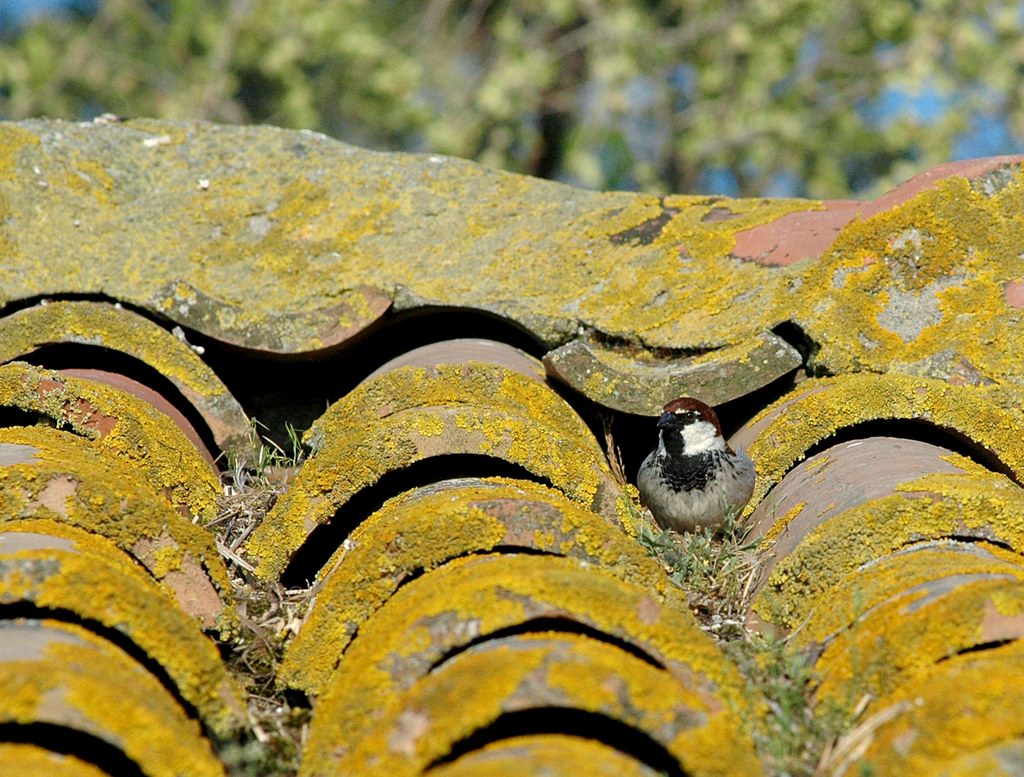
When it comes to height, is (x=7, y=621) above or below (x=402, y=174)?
below

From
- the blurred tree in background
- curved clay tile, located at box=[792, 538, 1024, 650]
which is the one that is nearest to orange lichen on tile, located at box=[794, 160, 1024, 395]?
curved clay tile, located at box=[792, 538, 1024, 650]

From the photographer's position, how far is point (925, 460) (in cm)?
276

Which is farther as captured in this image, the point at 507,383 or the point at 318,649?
the point at 507,383

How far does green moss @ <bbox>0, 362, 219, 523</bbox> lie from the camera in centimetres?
282

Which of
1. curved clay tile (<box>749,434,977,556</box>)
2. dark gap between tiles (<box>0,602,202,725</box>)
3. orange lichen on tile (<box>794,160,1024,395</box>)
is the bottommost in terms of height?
dark gap between tiles (<box>0,602,202,725</box>)

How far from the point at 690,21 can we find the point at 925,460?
11463mm

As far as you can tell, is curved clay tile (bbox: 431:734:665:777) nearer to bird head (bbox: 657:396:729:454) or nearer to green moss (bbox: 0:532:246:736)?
green moss (bbox: 0:532:246:736)

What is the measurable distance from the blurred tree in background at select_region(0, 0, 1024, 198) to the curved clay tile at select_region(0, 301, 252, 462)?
28.5 feet

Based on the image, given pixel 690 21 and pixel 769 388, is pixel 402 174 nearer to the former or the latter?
pixel 769 388

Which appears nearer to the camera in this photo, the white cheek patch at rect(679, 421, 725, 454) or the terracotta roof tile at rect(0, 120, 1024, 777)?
the terracotta roof tile at rect(0, 120, 1024, 777)

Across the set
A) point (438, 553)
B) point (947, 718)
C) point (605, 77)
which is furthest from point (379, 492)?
point (605, 77)

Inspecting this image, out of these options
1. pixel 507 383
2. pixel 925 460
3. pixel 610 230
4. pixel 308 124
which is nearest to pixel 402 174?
pixel 610 230

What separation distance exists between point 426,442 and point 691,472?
1.07 metres

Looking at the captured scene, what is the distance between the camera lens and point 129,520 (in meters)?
2.29
